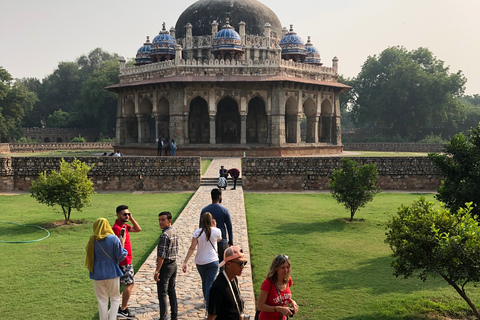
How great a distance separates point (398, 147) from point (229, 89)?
17.8 metres

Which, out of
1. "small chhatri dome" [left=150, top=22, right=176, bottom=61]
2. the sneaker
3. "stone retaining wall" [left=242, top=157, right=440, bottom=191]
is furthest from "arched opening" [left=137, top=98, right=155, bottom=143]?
the sneaker

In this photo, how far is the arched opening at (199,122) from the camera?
30938 millimetres

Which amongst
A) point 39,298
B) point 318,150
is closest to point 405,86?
point 318,150

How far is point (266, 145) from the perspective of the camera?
2686 cm

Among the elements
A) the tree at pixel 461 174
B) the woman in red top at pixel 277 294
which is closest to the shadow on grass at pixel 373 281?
the tree at pixel 461 174

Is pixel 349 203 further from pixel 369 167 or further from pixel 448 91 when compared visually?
pixel 448 91

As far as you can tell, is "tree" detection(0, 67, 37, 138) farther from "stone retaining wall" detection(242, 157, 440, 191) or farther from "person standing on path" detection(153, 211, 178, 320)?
"person standing on path" detection(153, 211, 178, 320)

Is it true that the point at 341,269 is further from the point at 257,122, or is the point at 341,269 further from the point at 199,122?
the point at 199,122

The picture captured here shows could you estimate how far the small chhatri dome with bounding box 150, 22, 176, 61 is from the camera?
1192 inches

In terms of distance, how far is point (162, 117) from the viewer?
29.6 meters

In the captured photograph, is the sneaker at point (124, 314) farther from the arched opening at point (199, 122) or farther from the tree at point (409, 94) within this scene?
the tree at point (409, 94)

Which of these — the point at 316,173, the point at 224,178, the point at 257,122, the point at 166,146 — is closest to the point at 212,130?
the point at 166,146

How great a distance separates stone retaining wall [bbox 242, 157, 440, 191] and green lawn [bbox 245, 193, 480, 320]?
12.6 feet

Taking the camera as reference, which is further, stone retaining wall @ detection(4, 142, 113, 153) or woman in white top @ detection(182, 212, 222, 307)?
stone retaining wall @ detection(4, 142, 113, 153)
